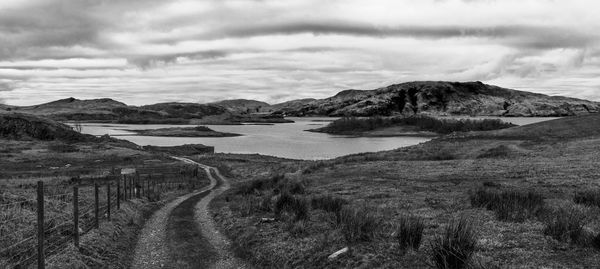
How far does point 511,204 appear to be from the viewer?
16.6 m

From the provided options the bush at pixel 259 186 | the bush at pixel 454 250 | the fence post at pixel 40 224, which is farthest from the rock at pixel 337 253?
the bush at pixel 259 186

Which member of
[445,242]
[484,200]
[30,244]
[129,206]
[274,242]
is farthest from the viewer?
[129,206]

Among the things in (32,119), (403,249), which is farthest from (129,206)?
(32,119)

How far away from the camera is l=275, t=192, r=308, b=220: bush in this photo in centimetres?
1811

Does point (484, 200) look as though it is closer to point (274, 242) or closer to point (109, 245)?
point (274, 242)

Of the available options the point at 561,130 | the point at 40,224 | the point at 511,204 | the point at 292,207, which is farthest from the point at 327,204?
the point at 561,130

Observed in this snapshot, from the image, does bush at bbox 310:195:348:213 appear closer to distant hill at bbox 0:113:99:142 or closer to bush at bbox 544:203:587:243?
bush at bbox 544:203:587:243

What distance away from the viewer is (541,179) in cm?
2712

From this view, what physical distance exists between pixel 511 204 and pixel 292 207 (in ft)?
29.8

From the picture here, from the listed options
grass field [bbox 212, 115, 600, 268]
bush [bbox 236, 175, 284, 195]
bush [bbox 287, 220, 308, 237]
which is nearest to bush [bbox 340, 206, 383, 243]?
grass field [bbox 212, 115, 600, 268]

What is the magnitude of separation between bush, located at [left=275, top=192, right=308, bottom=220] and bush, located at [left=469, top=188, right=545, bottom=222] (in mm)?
7083

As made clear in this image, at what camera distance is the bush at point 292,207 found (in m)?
18.1

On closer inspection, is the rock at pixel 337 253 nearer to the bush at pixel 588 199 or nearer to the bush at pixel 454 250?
the bush at pixel 454 250

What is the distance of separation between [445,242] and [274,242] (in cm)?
656
